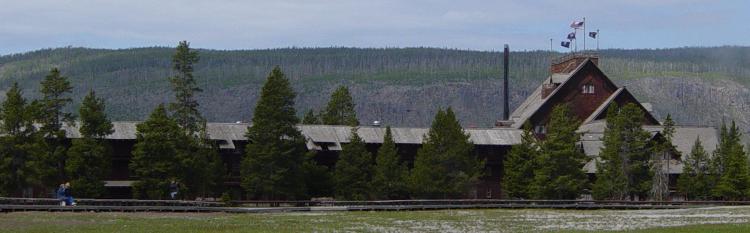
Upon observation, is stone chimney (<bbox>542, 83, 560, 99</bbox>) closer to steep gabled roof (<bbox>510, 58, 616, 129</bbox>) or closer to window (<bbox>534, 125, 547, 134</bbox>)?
steep gabled roof (<bbox>510, 58, 616, 129</bbox>)

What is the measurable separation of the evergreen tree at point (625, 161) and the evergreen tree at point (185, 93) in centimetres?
3190

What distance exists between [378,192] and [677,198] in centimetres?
2716

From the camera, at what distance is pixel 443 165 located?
8444cm

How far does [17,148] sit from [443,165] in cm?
3067

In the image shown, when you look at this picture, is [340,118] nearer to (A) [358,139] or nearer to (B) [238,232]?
(A) [358,139]

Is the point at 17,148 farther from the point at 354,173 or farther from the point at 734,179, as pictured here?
the point at 734,179

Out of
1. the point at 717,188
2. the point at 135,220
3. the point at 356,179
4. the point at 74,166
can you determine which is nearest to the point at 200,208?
the point at 135,220

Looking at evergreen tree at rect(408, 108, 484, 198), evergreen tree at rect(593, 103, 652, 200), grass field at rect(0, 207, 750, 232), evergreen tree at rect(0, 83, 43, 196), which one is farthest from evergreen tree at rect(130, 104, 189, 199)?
evergreen tree at rect(593, 103, 652, 200)

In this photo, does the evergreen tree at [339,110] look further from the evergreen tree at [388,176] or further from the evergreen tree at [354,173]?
the evergreen tree at [388,176]

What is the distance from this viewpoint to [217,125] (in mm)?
95688

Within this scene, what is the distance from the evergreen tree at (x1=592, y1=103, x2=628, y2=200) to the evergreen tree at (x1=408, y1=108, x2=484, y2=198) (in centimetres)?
964

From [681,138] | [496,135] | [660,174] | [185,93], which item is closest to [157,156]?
[185,93]

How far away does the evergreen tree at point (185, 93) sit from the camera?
8856 centimetres

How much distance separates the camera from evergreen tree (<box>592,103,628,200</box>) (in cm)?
8538
